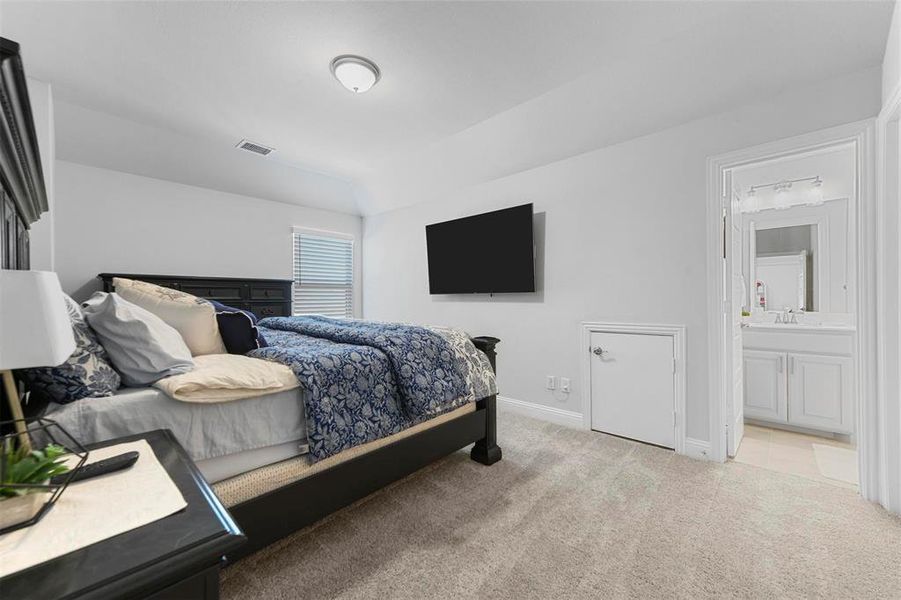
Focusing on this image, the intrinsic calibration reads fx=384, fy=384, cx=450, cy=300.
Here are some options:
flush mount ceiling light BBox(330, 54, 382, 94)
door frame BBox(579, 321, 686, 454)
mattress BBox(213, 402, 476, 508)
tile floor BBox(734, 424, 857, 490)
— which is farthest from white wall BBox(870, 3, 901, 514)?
flush mount ceiling light BBox(330, 54, 382, 94)

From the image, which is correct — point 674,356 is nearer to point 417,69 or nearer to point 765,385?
point 765,385

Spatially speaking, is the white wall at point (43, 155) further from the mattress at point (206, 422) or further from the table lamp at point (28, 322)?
the table lamp at point (28, 322)

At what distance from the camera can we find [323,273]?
4.90 m

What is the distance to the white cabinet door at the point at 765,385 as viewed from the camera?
10.3 ft

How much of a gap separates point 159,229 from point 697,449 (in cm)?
482

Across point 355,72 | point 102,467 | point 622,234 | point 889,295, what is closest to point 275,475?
point 102,467

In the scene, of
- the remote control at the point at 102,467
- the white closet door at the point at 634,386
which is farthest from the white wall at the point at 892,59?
the remote control at the point at 102,467

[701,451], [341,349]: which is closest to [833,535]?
[701,451]

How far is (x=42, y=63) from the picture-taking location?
7.58ft

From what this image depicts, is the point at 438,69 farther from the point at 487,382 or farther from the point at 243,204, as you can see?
the point at 243,204

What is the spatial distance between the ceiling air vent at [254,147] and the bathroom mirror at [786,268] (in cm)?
475

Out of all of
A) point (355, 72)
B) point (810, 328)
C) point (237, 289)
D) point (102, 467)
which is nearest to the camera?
point (102, 467)

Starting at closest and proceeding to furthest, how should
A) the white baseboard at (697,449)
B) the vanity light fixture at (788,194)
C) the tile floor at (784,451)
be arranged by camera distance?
the tile floor at (784,451), the white baseboard at (697,449), the vanity light fixture at (788,194)

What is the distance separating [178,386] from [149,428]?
0.53ft
